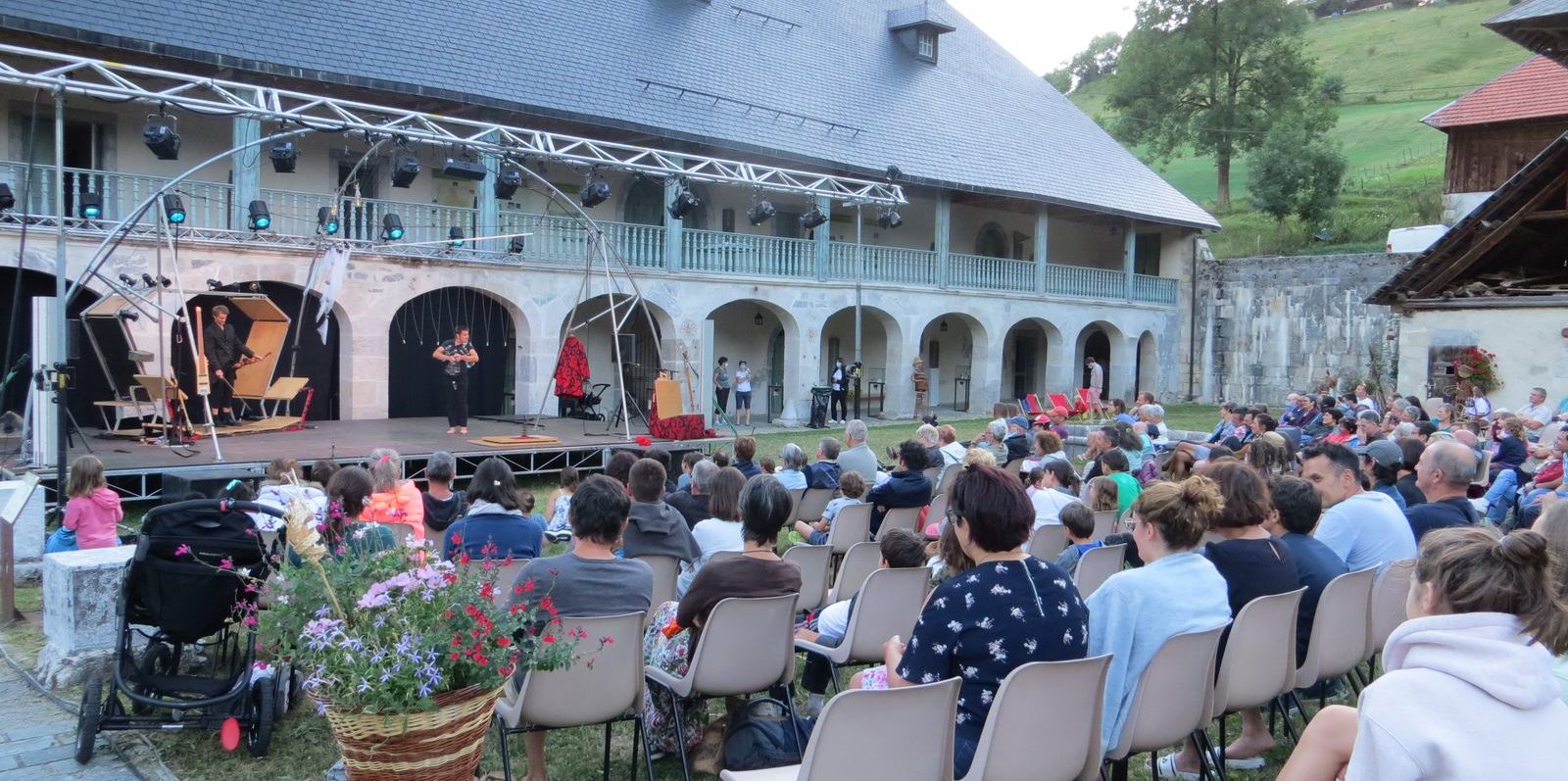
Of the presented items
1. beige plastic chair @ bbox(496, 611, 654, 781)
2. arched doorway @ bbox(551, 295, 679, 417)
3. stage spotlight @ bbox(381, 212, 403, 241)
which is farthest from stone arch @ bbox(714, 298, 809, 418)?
beige plastic chair @ bbox(496, 611, 654, 781)

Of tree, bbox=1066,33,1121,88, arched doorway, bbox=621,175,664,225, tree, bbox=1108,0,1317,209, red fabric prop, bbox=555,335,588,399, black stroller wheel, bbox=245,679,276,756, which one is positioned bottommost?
black stroller wheel, bbox=245,679,276,756

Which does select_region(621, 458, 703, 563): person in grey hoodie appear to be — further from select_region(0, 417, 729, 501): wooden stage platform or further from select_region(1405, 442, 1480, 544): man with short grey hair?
select_region(0, 417, 729, 501): wooden stage platform

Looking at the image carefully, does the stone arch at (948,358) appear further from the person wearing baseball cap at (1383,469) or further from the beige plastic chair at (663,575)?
the beige plastic chair at (663,575)

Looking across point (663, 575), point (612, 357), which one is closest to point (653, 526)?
point (663, 575)

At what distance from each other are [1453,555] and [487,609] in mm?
2346

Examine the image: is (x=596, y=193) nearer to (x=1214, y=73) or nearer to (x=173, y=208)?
(x=173, y=208)

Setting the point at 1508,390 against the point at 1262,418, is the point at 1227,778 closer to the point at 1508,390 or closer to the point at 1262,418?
the point at 1262,418

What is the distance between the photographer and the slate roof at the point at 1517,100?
77.8ft

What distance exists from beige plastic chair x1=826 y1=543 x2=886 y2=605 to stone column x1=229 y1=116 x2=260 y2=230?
37.8 feet

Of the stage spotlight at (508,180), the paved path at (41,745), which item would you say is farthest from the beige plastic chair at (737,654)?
the stage spotlight at (508,180)

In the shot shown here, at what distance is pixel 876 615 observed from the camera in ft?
14.0

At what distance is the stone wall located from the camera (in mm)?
23891

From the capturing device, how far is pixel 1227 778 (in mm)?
4086

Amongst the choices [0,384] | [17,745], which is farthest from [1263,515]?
[0,384]
